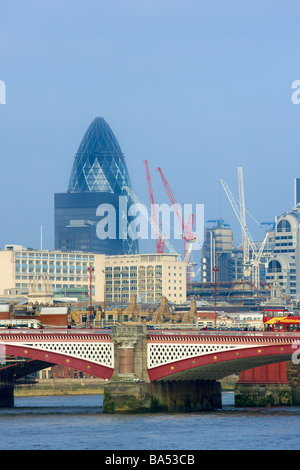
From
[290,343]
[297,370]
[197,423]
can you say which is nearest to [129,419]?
[197,423]

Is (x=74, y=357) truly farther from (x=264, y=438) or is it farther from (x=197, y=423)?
(x=264, y=438)

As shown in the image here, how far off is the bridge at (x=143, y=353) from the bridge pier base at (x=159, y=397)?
0.33ft

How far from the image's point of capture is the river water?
359ft

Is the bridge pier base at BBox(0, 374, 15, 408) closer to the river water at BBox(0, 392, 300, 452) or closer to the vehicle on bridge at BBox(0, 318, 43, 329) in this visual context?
the vehicle on bridge at BBox(0, 318, 43, 329)

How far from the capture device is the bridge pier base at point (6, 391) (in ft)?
537

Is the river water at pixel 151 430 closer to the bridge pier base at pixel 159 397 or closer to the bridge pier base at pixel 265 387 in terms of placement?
the bridge pier base at pixel 159 397

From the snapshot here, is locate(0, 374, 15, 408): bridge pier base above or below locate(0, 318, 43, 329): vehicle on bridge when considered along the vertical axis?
below

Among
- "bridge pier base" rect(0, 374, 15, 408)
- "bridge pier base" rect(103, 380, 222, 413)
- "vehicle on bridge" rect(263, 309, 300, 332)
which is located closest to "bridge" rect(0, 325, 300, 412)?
"bridge pier base" rect(103, 380, 222, 413)

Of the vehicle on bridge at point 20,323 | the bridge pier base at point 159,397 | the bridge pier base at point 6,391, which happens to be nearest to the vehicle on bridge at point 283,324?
the bridge pier base at point 159,397

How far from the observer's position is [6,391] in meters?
166

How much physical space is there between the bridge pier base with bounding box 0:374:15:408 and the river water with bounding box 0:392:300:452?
1309 cm

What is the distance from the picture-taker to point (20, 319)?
561ft

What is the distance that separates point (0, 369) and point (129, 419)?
28.0 m

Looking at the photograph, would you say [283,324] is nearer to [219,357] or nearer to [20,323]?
[219,357]
